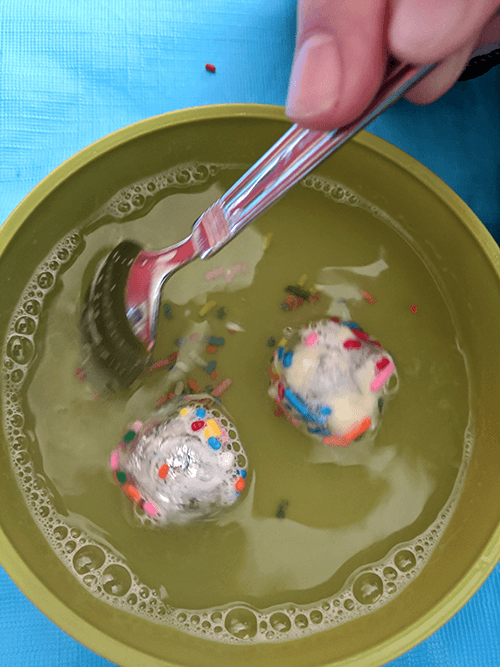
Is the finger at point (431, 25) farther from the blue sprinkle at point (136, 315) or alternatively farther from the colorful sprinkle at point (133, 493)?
the colorful sprinkle at point (133, 493)

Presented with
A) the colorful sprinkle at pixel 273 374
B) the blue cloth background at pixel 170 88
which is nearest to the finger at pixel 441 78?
the blue cloth background at pixel 170 88

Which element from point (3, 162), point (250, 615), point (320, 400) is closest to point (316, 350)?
point (320, 400)

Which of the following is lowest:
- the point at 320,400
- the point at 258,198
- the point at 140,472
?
the point at 140,472

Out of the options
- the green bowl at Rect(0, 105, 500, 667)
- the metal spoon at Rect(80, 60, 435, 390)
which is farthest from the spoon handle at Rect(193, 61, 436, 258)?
the green bowl at Rect(0, 105, 500, 667)

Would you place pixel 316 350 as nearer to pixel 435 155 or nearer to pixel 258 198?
pixel 258 198

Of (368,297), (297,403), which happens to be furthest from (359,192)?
(297,403)

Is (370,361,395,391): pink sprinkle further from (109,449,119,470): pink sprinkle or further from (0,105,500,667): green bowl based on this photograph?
(109,449,119,470): pink sprinkle
